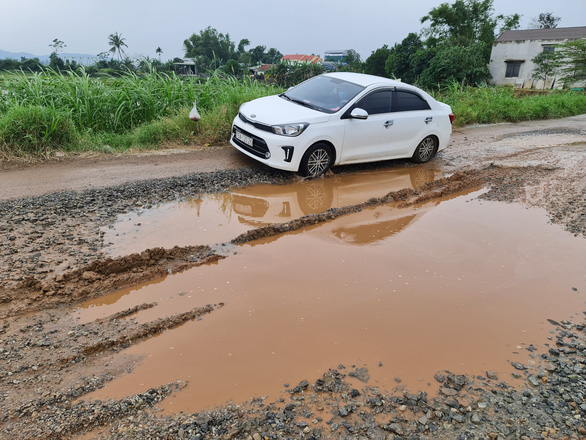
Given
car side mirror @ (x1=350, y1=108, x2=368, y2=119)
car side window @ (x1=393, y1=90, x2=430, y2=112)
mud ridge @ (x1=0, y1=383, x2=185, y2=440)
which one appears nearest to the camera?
mud ridge @ (x1=0, y1=383, x2=185, y2=440)

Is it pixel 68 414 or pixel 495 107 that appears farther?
pixel 495 107

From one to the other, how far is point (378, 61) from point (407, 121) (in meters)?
48.0

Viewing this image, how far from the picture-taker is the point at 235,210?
631cm

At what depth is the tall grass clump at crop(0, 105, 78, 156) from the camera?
25.1ft

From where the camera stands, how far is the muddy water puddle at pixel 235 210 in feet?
17.1

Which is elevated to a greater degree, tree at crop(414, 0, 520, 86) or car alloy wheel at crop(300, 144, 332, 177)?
tree at crop(414, 0, 520, 86)

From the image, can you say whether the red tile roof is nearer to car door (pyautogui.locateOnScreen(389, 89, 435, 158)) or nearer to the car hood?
car door (pyautogui.locateOnScreen(389, 89, 435, 158))

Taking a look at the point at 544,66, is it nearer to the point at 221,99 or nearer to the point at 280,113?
the point at 221,99

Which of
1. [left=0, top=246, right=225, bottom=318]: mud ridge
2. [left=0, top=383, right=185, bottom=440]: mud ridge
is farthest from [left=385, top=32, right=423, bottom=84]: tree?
[left=0, top=383, right=185, bottom=440]: mud ridge

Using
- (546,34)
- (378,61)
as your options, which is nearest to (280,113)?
(546,34)

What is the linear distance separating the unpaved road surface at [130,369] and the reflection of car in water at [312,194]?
0.34m

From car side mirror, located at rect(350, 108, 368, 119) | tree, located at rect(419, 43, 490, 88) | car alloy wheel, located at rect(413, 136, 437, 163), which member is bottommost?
car alloy wheel, located at rect(413, 136, 437, 163)

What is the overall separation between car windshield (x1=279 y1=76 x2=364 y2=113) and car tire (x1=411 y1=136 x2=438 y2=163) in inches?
79.2

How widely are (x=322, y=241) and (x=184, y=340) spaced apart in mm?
2471
